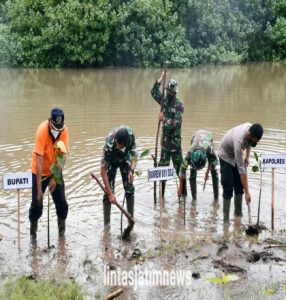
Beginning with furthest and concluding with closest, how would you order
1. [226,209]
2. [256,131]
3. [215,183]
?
[215,183], [226,209], [256,131]

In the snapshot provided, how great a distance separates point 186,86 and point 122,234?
14.5m

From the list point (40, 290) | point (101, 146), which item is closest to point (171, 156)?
point (101, 146)

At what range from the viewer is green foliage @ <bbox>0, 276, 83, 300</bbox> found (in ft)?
17.9

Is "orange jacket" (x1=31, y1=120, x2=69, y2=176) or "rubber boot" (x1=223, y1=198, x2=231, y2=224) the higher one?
"orange jacket" (x1=31, y1=120, x2=69, y2=176)

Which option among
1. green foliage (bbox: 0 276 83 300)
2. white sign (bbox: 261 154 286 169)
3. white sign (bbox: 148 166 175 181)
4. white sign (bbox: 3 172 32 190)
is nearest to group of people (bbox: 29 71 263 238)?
white sign (bbox: 3 172 32 190)

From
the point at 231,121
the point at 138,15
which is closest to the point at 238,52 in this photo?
the point at 138,15

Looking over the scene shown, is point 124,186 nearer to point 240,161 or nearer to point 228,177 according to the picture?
point 228,177

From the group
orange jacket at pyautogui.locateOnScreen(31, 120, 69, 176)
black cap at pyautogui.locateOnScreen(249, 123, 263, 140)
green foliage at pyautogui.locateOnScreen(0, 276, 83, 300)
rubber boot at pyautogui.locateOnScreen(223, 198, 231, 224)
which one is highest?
black cap at pyautogui.locateOnScreen(249, 123, 263, 140)

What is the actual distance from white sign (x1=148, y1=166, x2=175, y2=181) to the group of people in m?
0.40

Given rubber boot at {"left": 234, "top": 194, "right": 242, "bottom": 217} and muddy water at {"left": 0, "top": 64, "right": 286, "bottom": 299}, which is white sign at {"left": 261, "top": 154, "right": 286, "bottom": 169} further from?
muddy water at {"left": 0, "top": 64, "right": 286, "bottom": 299}

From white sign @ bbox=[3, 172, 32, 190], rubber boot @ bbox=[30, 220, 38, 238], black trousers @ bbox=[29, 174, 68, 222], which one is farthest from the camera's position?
rubber boot @ bbox=[30, 220, 38, 238]

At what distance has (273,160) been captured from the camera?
751 centimetres

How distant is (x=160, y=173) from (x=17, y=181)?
5.86 ft

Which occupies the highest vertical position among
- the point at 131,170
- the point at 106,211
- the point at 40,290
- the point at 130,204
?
the point at 131,170
